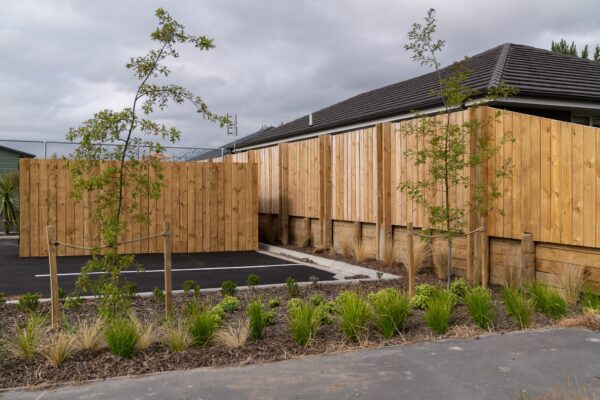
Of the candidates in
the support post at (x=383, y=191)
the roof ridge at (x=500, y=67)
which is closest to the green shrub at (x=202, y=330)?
the support post at (x=383, y=191)

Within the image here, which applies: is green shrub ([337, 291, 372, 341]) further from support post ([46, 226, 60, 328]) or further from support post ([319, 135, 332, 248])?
support post ([319, 135, 332, 248])

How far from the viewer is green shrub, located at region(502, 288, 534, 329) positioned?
6.08 metres

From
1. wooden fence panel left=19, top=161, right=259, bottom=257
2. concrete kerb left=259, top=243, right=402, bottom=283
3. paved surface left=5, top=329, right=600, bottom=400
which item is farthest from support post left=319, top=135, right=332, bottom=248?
paved surface left=5, top=329, right=600, bottom=400

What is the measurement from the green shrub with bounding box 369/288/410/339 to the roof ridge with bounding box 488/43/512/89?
543cm

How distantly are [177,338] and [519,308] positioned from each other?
12.0ft

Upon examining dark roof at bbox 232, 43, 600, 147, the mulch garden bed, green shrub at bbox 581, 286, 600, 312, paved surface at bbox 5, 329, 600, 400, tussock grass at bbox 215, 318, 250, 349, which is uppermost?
dark roof at bbox 232, 43, 600, 147

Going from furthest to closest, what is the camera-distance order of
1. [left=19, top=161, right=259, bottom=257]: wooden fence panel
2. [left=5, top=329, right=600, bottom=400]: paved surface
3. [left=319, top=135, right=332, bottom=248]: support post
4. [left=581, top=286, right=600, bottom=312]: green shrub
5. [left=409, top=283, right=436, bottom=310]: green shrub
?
[left=319, top=135, right=332, bottom=248]: support post
[left=19, top=161, right=259, bottom=257]: wooden fence panel
[left=409, top=283, right=436, bottom=310]: green shrub
[left=581, top=286, right=600, bottom=312]: green shrub
[left=5, top=329, right=600, bottom=400]: paved surface

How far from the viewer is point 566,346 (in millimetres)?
5312

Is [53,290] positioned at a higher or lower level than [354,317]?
higher

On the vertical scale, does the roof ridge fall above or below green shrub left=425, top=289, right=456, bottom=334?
above

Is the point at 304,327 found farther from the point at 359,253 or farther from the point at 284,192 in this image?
the point at 284,192

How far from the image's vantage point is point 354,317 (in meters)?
5.66

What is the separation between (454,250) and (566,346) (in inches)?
163

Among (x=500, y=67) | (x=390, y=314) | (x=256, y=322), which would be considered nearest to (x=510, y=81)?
(x=500, y=67)
